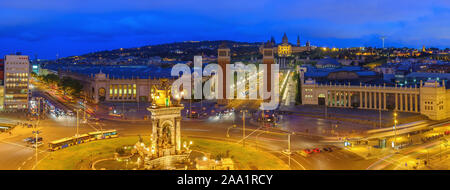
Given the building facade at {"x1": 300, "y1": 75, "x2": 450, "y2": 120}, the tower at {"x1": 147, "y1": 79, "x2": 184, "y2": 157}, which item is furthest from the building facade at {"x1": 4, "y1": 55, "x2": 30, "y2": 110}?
the building facade at {"x1": 300, "y1": 75, "x2": 450, "y2": 120}

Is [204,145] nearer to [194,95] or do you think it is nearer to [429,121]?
[429,121]

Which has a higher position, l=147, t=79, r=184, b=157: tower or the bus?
l=147, t=79, r=184, b=157: tower

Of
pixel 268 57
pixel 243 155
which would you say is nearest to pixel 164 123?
pixel 243 155

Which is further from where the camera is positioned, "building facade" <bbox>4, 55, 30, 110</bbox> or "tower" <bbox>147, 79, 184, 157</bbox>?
"building facade" <bbox>4, 55, 30, 110</bbox>

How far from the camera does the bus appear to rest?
156ft

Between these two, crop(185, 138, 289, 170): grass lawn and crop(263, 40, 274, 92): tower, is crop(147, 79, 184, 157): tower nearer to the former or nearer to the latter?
crop(185, 138, 289, 170): grass lawn

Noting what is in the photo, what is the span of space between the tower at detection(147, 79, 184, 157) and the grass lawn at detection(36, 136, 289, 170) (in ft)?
19.5

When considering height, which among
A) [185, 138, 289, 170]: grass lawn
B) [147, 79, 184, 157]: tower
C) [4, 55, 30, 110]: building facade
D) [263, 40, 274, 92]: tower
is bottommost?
[185, 138, 289, 170]: grass lawn

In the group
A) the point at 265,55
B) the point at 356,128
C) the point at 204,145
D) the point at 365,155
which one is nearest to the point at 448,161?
the point at 365,155

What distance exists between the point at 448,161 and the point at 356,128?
71.2 feet

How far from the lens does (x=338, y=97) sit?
90.2 meters

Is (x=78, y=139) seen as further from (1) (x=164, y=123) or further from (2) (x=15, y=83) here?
(2) (x=15, y=83)

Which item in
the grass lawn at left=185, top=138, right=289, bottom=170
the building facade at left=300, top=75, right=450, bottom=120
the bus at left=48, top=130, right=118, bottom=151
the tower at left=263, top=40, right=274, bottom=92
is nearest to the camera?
the grass lawn at left=185, top=138, right=289, bottom=170

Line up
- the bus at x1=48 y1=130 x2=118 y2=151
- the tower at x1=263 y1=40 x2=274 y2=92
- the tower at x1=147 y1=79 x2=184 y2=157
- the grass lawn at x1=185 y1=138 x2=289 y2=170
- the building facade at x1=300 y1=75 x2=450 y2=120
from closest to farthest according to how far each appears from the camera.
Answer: the tower at x1=147 y1=79 x2=184 y2=157
the grass lawn at x1=185 y1=138 x2=289 y2=170
the bus at x1=48 y1=130 x2=118 y2=151
the building facade at x1=300 y1=75 x2=450 y2=120
the tower at x1=263 y1=40 x2=274 y2=92
